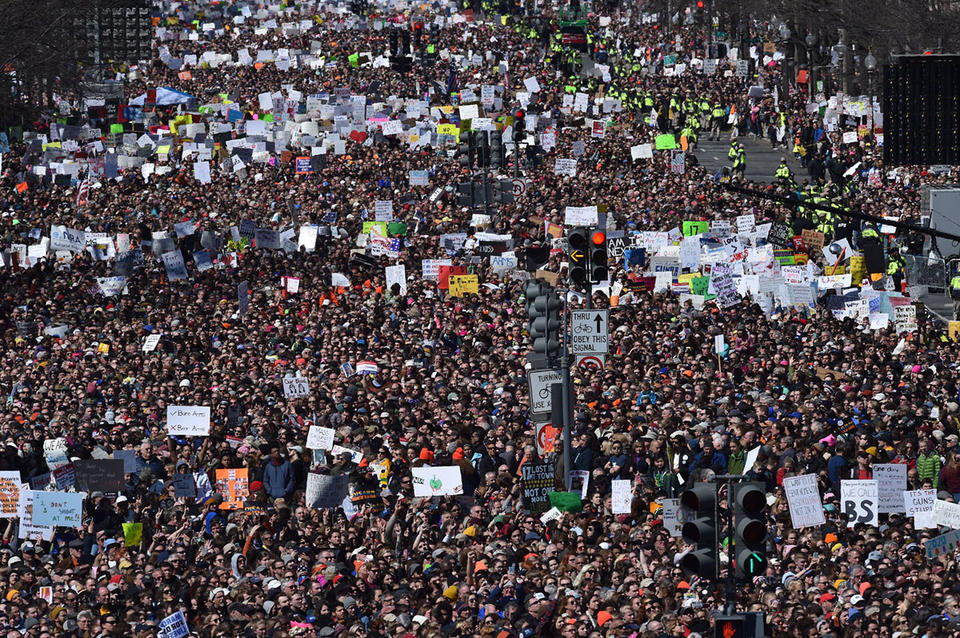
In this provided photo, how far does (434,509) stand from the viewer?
21344 mm

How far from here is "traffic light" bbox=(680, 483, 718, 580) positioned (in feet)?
45.8

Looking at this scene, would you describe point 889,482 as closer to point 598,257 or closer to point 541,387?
point 598,257

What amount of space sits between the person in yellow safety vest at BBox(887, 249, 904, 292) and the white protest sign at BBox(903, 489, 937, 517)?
13474 millimetres

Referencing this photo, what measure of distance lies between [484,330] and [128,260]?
12.6 metres

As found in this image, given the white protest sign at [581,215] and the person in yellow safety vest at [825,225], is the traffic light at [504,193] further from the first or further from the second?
the person in yellow safety vest at [825,225]

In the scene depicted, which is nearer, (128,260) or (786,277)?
(786,277)

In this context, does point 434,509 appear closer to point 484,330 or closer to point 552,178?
point 484,330

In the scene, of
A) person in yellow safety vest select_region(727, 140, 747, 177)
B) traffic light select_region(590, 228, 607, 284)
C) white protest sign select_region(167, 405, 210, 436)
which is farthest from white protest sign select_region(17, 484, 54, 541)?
person in yellow safety vest select_region(727, 140, 747, 177)

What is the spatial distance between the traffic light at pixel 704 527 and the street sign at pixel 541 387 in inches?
352

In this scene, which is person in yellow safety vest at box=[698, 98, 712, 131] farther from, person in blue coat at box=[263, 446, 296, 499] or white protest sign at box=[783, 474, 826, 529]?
white protest sign at box=[783, 474, 826, 529]

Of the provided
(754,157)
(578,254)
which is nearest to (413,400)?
(578,254)

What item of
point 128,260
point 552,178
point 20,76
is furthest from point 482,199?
point 20,76

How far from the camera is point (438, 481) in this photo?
22.1m

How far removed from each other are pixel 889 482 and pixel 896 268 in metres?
14.0
